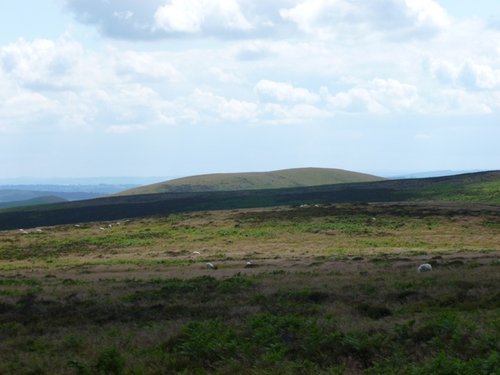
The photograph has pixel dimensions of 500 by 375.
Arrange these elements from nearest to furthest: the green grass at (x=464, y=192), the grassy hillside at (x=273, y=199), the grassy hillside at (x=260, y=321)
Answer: the grassy hillside at (x=260, y=321) < the green grass at (x=464, y=192) < the grassy hillside at (x=273, y=199)

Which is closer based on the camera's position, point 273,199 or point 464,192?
point 464,192

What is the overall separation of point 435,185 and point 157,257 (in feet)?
307

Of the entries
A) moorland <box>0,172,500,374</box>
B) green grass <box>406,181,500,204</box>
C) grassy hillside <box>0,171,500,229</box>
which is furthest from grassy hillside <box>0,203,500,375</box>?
grassy hillside <box>0,171,500,229</box>

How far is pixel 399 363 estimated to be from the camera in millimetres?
12344

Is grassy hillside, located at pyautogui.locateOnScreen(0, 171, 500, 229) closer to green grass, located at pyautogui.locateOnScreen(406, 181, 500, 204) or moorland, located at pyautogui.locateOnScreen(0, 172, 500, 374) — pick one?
green grass, located at pyautogui.locateOnScreen(406, 181, 500, 204)

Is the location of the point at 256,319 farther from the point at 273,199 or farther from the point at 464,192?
the point at 273,199

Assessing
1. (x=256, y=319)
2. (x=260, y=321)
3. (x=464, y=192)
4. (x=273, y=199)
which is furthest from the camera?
(x=273, y=199)

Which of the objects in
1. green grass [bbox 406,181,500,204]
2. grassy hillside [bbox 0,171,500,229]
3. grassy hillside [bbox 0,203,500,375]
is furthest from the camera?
grassy hillside [bbox 0,171,500,229]

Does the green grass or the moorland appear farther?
the green grass

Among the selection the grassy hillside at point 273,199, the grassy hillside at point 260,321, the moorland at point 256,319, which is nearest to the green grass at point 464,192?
the grassy hillside at point 273,199

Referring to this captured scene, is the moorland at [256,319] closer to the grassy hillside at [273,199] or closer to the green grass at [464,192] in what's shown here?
the green grass at [464,192]

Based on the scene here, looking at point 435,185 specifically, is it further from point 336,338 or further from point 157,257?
point 336,338

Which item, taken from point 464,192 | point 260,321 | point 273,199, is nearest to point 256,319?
point 260,321

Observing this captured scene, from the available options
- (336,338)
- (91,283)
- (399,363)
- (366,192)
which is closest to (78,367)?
(336,338)
